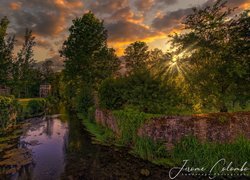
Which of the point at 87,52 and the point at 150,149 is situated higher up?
the point at 87,52

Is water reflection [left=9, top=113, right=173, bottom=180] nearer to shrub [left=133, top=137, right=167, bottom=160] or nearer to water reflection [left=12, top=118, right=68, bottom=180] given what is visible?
water reflection [left=12, top=118, right=68, bottom=180]

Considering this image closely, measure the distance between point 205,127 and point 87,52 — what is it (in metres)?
33.4

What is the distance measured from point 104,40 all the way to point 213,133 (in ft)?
113

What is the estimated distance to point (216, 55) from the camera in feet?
46.5

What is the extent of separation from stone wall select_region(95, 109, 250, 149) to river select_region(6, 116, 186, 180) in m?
1.91

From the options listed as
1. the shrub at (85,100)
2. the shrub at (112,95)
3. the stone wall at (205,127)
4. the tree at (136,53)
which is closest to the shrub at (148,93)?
the shrub at (112,95)

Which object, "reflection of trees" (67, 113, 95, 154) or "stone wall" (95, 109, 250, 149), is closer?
"stone wall" (95, 109, 250, 149)

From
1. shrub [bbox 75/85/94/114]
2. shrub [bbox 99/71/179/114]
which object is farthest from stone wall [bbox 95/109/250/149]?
shrub [bbox 75/85/94/114]

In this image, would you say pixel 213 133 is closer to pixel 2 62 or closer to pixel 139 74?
pixel 139 74

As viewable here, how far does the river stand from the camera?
10526 millimetres

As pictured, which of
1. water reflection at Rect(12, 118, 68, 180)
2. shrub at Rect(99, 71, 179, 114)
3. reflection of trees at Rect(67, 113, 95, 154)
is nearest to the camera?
water reflection at Rect(12, 118, 68, 180)

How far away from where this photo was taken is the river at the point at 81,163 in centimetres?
1053

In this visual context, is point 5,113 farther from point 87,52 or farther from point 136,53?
point 136,53

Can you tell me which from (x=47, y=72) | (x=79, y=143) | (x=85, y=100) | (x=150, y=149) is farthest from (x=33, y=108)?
(x=47, y=72)
